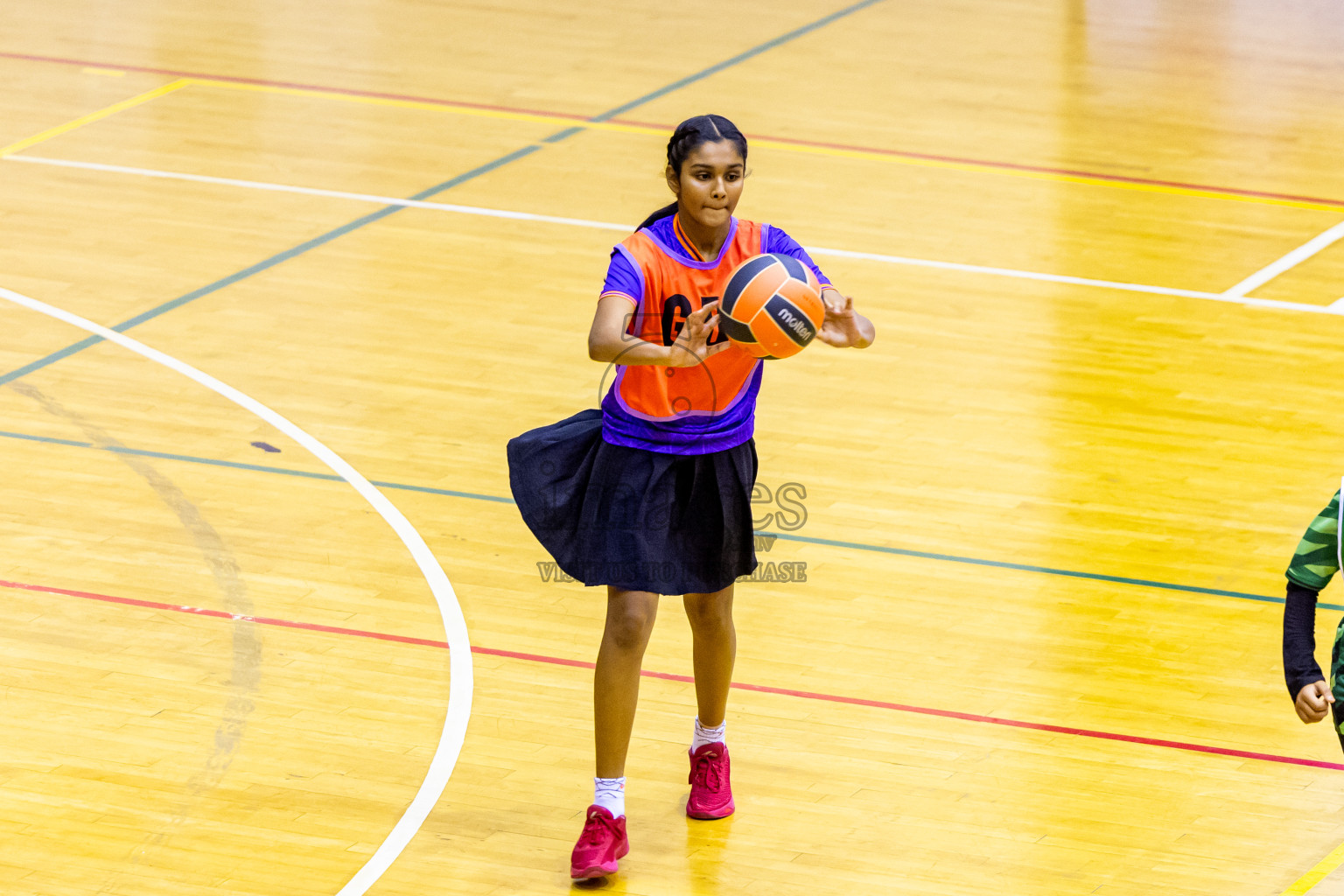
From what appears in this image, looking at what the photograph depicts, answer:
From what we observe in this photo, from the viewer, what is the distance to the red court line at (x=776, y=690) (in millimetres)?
5605

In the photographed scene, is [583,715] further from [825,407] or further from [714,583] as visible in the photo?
[825,407]

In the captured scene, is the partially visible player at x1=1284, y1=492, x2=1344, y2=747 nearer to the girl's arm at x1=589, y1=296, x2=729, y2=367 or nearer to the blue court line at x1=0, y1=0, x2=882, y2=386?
the girl's arm at x1=589, y1=296, x2=729, y2=367

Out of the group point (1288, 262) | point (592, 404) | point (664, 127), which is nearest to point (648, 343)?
point (592, 404)

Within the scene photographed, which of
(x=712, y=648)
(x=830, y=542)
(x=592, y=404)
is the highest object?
(x=712, y=648)

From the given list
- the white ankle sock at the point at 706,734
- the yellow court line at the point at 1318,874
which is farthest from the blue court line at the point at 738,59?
the yellow court line at the point at 1318,874

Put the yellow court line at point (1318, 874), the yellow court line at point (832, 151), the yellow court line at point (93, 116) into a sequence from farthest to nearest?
the yellow court line at point (93, 116)
the yellow court line at point (832, 151)
the yellow court line at point (1318, 874)

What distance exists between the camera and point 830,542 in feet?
23.1

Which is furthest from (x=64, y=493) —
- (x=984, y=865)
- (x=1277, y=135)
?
(x=1277, y=135)

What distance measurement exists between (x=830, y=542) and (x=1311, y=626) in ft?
10.3

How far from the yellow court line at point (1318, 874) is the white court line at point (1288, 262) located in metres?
4.94

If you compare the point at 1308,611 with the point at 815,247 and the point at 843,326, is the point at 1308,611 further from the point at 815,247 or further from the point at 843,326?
the point at 815,247

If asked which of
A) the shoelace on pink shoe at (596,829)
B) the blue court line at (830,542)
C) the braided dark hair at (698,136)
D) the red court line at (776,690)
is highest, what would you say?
the braided dark hair at (698,136)

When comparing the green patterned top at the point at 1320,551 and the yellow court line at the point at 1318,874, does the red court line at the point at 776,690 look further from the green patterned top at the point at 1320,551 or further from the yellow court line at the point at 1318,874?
the green patterned top at the point at 1320,551

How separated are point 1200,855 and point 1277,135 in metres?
8.35
